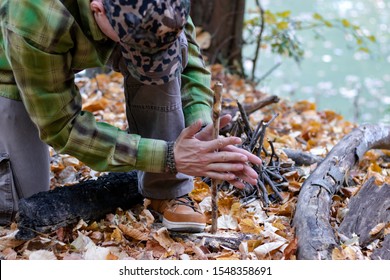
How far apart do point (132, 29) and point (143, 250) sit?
2.71ft

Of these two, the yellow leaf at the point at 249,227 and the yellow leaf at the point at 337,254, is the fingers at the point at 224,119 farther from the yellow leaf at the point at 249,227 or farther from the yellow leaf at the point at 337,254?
the yellow leaf at the point at 337,254

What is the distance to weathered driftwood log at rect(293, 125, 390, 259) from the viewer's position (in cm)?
202

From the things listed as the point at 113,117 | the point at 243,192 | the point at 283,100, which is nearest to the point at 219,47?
the point at 283,100

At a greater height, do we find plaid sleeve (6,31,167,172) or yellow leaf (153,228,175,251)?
plaid sleeve (6,31,167,172)

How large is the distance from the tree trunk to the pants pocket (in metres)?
2.93

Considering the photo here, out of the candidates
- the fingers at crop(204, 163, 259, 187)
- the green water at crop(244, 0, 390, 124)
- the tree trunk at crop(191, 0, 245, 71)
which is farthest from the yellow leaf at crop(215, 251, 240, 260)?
the green water at crop(244, 0, 390, 124)

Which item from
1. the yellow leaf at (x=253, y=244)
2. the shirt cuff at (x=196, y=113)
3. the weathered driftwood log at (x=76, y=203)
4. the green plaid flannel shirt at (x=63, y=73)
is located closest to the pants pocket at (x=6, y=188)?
the weathered driftwood log at (x=76, y=203)

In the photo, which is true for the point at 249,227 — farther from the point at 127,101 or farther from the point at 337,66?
the point at 337,66

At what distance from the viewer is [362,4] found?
495 inches

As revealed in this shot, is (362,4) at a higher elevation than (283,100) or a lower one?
lower

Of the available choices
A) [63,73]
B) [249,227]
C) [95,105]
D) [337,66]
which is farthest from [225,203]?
[337,66]

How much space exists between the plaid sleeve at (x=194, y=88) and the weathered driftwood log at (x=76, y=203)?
1.21ft

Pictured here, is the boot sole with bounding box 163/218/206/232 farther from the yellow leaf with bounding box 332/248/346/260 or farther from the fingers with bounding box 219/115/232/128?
the yellow leaf with bounding box 332/248/346/260

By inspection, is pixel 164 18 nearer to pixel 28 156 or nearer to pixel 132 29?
pixel 132 29
